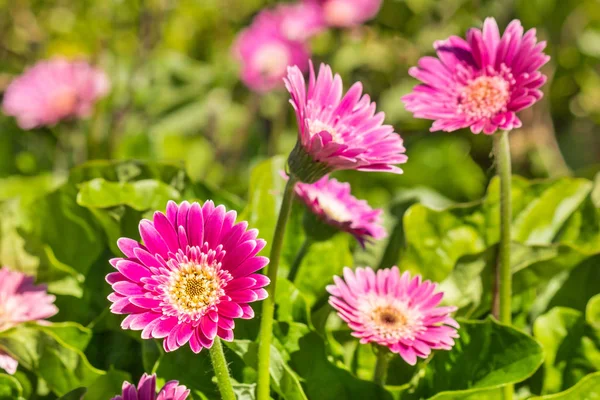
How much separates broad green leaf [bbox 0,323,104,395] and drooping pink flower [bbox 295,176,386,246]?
372 mm

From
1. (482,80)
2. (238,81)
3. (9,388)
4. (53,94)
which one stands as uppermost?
(238,81)

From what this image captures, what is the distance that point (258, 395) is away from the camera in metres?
0.82

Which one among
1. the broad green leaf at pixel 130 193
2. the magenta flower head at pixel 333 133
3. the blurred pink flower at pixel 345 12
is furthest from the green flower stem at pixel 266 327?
the blurred pink flower at pixel 345 12

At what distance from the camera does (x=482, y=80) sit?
0.94m

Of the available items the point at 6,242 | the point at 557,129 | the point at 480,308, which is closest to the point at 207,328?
the point at 480,308

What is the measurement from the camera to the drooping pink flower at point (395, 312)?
2.88 feet

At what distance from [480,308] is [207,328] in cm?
56

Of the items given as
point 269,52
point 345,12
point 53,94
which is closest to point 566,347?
point 53,94

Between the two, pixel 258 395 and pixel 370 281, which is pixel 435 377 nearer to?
pixel 370 281

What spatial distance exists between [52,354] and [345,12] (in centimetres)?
172

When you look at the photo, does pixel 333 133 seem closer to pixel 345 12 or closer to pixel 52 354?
pixel 52 354

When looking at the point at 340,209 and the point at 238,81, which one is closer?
the point at 340,209

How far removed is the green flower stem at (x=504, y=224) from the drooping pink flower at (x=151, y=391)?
42cm

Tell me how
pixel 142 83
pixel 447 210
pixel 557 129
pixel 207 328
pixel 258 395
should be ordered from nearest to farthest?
pixel 207 328 → pixel 258 395 → pixel 447 210 → pixel 142 83 → pixel 557 129
